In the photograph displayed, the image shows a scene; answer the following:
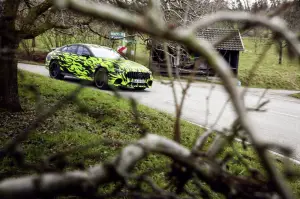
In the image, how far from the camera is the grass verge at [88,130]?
4562 millimetres

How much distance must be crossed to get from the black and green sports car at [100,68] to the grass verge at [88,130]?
290 centimetres

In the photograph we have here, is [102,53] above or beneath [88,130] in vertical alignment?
above

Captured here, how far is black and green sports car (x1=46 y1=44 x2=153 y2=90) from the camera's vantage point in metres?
11.6

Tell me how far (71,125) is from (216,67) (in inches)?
212

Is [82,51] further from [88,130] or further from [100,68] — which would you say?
[88,130]

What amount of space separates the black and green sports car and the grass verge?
2.90m

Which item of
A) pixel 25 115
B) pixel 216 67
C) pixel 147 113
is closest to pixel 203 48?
pixel 216 67

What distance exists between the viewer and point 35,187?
89 centimetres

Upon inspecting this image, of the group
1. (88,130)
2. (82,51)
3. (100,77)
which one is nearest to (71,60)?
(82,51)

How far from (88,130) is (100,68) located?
6.41 m

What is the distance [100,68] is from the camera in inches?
475

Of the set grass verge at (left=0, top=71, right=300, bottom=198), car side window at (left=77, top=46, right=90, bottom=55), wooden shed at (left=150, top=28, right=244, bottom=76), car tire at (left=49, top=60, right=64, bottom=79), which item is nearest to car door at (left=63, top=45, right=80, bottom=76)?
car side window at (left=77, top=46, right=90, bottom=55)

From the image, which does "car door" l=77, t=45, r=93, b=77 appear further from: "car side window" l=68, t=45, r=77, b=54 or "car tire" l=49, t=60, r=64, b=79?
"car tire" l=49, t=60, r=64, b=79

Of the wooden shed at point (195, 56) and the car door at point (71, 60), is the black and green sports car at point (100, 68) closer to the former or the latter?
the car door at point (71, 60)
